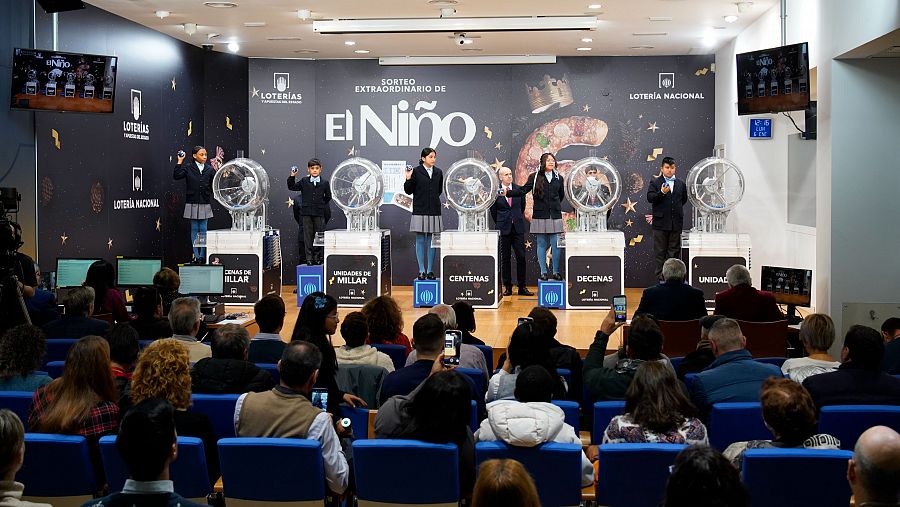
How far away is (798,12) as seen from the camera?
10039 mm

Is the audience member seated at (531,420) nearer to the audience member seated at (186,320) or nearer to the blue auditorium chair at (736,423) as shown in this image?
the blue auditorium chair at (736,423)

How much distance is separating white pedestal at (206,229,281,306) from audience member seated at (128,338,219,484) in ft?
25.8

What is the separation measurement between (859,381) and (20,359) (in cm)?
379

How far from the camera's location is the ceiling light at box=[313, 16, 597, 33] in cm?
1137

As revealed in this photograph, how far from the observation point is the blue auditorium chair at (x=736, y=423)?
432 centimetres

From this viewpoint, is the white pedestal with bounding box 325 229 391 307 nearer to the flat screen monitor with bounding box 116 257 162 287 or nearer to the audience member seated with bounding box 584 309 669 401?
the flat screen monitor with bounding box 116 257 162 287

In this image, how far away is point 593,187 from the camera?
11.8 metres

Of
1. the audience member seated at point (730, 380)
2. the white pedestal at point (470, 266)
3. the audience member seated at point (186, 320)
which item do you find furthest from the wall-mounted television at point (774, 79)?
the audience member seated at point (186, 320)

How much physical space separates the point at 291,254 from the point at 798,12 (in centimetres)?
841

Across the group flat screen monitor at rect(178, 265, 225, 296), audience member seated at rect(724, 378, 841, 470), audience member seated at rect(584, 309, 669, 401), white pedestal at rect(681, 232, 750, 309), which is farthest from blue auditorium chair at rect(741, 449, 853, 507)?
white pedestal at rect(681, 232, 750, 309)

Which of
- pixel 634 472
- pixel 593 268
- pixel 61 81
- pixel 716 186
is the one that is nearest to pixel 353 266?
pixel 593 268

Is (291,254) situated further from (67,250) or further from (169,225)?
(67,250)

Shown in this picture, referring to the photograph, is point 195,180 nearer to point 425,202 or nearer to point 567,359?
point 425,202

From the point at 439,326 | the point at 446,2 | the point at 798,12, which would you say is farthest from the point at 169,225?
the point at 439,326
